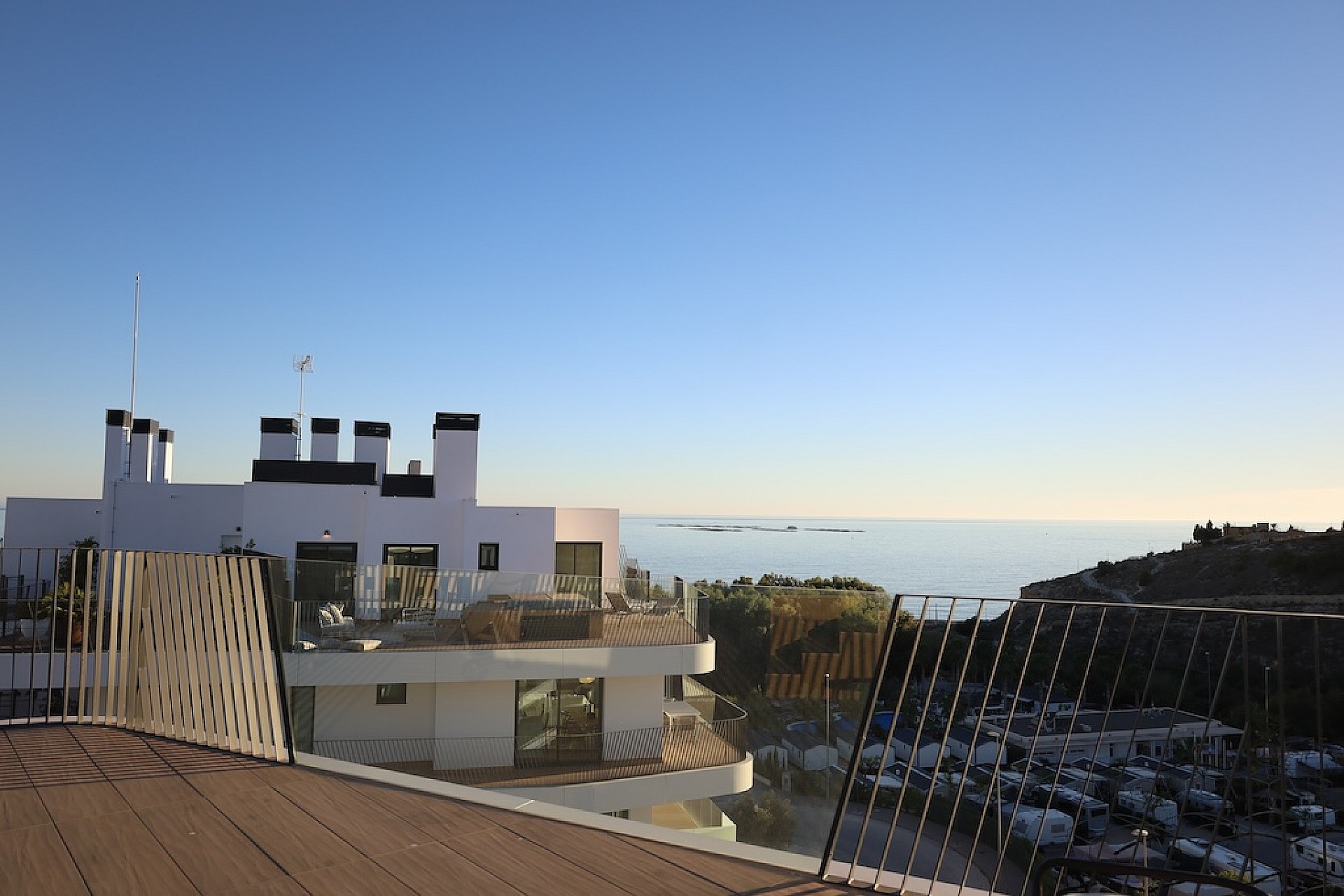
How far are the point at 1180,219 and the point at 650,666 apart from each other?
64.5ft

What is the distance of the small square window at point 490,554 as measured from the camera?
17.0 metres

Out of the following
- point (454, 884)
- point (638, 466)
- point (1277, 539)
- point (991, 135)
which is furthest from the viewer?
point (638, 466)

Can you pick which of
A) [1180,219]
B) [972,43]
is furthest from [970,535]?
[972,43]

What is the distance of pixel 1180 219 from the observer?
2127 cm

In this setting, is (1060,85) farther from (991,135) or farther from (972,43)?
(972,43)

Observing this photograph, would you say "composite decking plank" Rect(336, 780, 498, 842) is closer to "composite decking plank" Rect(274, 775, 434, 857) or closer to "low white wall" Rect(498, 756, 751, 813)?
"composite decking plank" Rect(274, 775, 434, 857)

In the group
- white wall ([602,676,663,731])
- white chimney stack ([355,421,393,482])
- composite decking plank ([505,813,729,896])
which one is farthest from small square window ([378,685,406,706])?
white chimney stack ([355,421,393,482])

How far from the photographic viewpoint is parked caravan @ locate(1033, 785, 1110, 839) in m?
2.31

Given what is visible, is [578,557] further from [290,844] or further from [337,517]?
[290,844]

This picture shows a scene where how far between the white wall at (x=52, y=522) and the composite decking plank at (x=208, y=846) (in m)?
14.3

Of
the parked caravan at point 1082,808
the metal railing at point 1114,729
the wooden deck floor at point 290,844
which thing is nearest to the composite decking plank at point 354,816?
the wooden deck floor at point 290,844

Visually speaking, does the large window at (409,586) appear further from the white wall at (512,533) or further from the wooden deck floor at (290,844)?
the white wall at (512,533)

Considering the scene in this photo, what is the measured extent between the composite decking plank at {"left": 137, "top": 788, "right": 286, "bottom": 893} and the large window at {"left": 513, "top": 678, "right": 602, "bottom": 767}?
6.39 meters

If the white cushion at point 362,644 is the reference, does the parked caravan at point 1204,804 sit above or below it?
above
